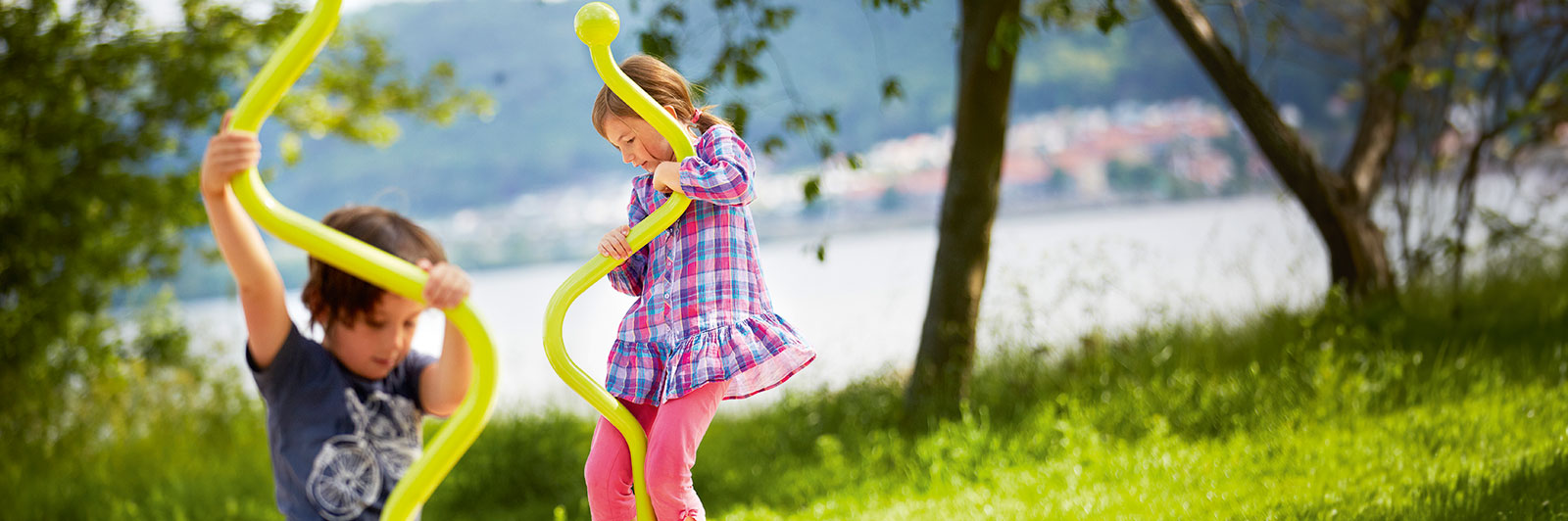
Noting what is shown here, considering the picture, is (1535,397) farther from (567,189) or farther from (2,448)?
(567,189)

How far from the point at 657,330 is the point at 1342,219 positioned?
420 cm

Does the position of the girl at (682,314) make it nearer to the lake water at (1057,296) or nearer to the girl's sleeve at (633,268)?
the girl's sleeve at (633,268)

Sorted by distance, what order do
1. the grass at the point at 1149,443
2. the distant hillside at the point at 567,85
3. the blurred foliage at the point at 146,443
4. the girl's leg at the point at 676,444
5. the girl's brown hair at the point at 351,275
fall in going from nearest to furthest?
the girl's leg at the point at 676,444, the girl's brown hair at the point at 351,275, the grass at the point at 1149,443, the blurred foliage at the point at 146,443, the distant hillside at the point at 567,85

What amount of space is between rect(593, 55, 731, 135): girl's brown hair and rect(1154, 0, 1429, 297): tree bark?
320 cm

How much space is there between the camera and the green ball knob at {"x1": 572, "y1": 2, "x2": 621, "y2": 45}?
75.5 inches

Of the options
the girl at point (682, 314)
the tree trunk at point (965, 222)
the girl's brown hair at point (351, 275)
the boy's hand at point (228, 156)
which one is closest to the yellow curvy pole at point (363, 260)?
the boy's hand at point (228, 156)

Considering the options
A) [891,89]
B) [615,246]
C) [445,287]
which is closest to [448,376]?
[615,246]

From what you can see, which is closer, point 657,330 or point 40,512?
point 657,330

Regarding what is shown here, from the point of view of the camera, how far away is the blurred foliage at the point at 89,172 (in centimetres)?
616

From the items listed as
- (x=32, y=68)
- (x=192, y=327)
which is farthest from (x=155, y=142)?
Result: (x=192, y=327)

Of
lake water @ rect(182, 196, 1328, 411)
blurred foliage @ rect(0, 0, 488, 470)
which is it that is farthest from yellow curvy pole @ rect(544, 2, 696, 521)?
blurred foliage @ rect(0, 0, 488, 470)

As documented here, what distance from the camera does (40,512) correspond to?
5273 millimetres

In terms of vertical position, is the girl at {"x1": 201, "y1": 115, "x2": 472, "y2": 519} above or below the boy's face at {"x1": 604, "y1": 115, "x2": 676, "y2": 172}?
below

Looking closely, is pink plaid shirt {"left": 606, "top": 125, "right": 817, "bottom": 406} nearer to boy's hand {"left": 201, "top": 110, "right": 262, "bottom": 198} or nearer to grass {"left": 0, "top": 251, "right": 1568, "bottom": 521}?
boy's hand {"left": 201, "top": 110, "right": 262, "bottom": 198}
